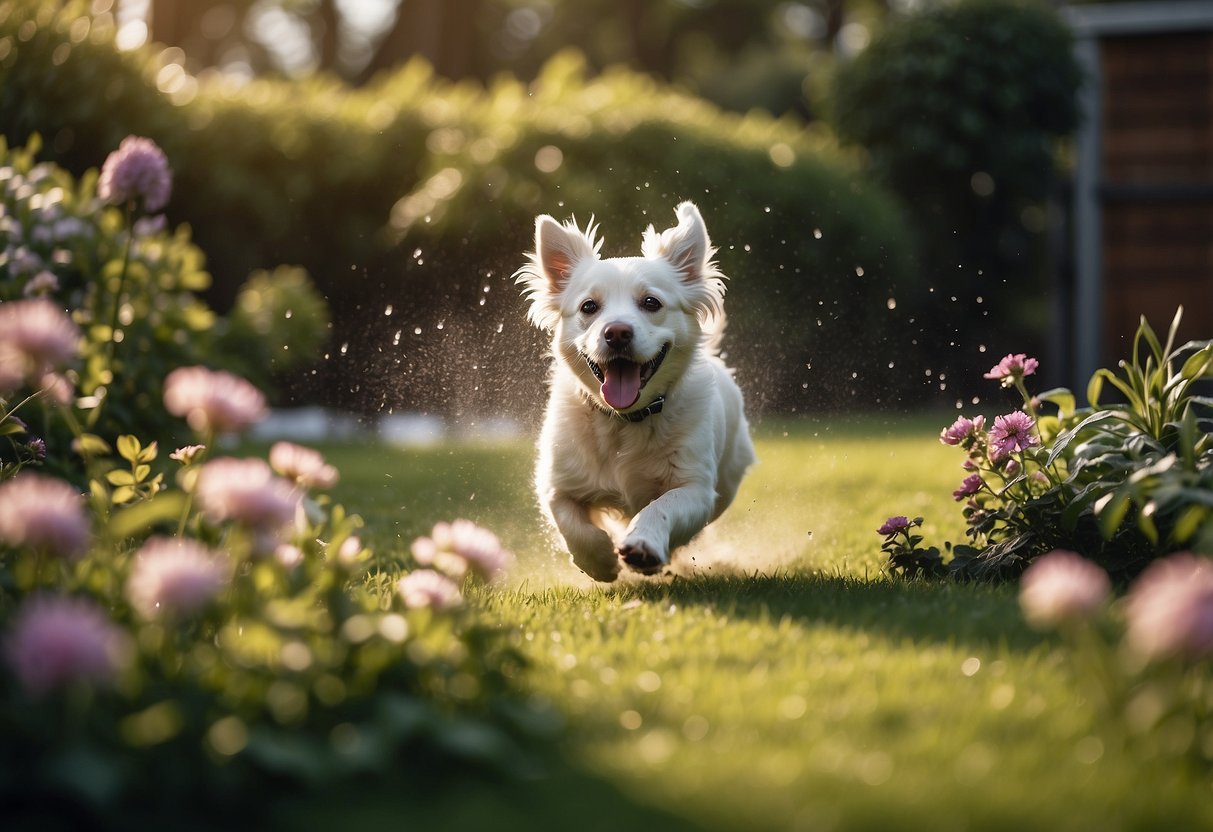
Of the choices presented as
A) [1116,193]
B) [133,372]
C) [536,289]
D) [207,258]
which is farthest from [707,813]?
[1116,193]

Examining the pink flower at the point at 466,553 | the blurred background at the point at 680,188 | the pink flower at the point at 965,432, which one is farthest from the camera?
the blurred background at the point at 680,188

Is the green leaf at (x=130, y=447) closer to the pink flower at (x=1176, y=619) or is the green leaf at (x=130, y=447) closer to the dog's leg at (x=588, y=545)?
the dog's leg at (x=588, y=545)

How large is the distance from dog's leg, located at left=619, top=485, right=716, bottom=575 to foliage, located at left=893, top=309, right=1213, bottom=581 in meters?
0.73

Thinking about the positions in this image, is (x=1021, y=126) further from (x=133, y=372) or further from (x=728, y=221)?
(x=133, y=372)

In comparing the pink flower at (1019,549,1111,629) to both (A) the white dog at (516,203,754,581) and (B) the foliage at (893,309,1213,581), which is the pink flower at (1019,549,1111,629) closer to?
(B) the foliage at (893,309,1213,581)

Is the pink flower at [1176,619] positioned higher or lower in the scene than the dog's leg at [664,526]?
lower

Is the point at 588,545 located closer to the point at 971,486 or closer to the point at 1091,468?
the point at 971,486

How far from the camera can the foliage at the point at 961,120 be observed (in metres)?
13.7

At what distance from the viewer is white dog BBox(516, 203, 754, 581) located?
466 centimetres

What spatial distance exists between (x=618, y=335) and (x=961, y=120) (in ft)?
33.8

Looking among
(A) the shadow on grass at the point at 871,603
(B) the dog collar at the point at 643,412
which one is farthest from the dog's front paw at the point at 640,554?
(B) the dog collar at the point at 643,412

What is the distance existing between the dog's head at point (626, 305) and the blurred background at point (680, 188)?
115cm

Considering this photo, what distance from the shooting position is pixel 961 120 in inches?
540

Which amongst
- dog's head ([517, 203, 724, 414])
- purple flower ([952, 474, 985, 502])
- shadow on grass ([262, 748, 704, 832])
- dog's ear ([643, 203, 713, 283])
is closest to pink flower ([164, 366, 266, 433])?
shadow on grass ([262, 748, 704, 832])
